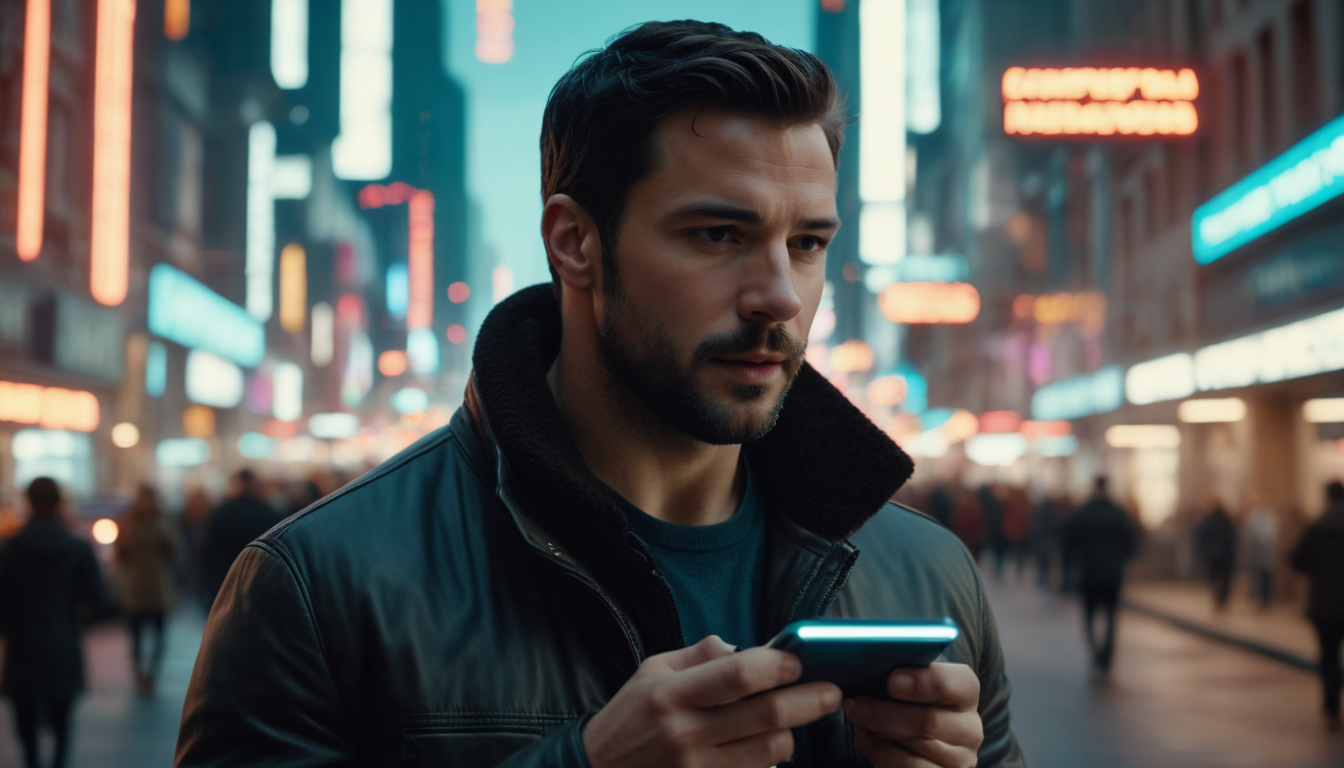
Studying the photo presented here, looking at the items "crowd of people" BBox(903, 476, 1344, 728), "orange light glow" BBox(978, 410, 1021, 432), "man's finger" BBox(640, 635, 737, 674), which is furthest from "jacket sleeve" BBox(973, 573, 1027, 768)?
"orange light glow" BBox(978, 410, 1021, 432)

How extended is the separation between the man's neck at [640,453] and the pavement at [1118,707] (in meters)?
6.96

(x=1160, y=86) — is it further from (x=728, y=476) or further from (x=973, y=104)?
(x=973, y=104)

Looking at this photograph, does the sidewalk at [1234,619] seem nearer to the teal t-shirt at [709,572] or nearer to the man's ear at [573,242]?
the teal t-shirt at [709,572]

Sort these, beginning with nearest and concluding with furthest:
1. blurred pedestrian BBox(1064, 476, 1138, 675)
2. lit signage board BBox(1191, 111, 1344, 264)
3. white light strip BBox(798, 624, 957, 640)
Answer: white light strip BBox(798, 624, 957, 640) < blurred pedestrian BBox(1064, 476, 1138, 675) < lit signage board BBox(1191, 111, 1344, 264)

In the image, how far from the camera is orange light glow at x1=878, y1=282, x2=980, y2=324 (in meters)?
46.7

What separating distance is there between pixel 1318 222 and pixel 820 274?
1849 centimetres

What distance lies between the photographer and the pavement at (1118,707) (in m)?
8.67

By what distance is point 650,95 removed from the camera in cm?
201

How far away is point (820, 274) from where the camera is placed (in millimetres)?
2080

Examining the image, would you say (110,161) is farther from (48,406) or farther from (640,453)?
(640,453)

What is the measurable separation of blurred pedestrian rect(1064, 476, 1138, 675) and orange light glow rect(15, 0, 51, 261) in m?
17.8

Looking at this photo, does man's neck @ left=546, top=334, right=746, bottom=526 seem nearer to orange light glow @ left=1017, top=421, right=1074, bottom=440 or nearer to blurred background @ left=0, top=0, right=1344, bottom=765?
blurred background @ left=0, top=0, right=1344, bottom=765

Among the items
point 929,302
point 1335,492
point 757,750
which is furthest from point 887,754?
point 929,302

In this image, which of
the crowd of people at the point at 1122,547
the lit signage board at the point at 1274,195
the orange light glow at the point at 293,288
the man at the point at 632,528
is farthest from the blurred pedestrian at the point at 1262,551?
the orange light glow at the point at 293,288
